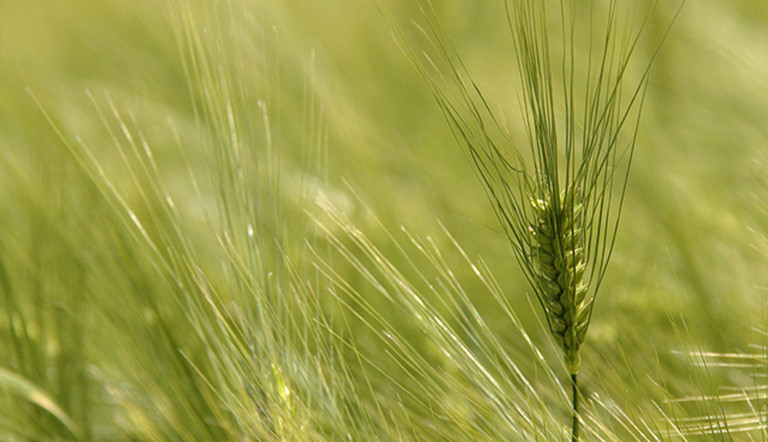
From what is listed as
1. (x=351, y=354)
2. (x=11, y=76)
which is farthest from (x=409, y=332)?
(x=11, y=76)

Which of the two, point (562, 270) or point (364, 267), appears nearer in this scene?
point (562, 270)

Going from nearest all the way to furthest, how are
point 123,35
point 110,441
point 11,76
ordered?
point 110,441
point 11,76
point 123,35

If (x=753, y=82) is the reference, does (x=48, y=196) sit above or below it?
below

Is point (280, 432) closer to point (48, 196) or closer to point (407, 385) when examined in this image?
point (407, 385)

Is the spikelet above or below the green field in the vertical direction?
below
